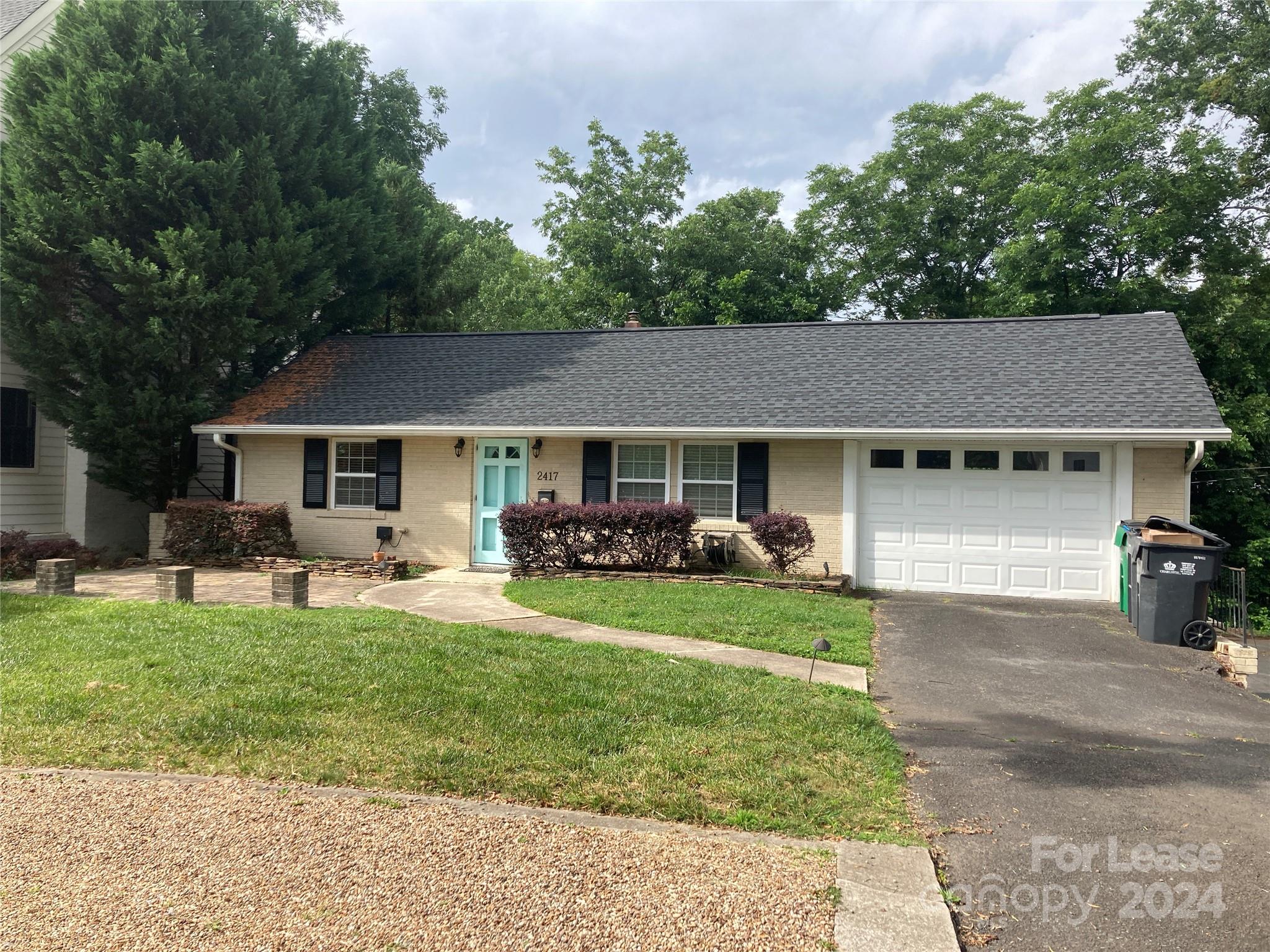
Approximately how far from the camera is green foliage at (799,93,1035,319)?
25484mm

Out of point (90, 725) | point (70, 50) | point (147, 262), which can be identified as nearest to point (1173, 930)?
point (90, 725)

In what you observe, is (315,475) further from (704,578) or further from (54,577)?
(704,578)

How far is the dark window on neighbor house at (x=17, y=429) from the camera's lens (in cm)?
1518

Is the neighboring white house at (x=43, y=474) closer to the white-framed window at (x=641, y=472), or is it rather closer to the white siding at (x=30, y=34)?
the white siding at (x=30, y=34)

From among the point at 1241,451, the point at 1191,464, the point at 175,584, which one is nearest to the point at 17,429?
the point at 175,584

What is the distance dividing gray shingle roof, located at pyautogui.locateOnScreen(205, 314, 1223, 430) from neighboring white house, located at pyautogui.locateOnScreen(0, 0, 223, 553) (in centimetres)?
349

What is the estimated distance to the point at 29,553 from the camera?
503 inches

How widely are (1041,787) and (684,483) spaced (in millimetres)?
9712

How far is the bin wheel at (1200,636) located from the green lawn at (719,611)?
353cm

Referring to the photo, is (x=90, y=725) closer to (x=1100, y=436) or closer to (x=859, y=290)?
(x=1100, y=436)

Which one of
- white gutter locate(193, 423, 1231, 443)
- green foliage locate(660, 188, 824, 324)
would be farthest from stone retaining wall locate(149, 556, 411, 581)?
green foliage locate(660, 188, 824, 324)

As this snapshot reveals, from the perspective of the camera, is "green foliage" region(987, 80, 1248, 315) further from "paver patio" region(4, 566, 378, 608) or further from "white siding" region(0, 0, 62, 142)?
"white siding" region(0, 0, 62, 142)

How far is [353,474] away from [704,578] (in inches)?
289

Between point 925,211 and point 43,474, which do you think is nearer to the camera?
point 43,474
